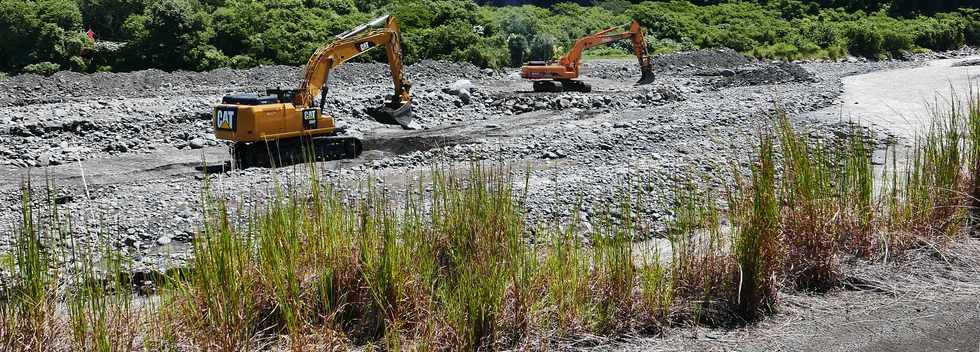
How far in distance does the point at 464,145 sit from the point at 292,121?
322cm

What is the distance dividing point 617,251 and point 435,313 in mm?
1151

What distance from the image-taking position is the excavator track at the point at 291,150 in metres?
14.3

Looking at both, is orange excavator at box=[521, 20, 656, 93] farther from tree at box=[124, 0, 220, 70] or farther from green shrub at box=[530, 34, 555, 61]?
tree at box=[124, 0, 220, 70]

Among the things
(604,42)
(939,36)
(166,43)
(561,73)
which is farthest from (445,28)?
(939,36)

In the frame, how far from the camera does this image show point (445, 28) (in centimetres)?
2959

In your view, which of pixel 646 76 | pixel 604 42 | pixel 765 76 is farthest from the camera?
pixel 765 76

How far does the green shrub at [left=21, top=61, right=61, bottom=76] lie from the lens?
75.2 feet

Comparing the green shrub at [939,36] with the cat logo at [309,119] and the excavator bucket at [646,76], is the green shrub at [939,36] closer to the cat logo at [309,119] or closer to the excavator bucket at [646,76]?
the excavator bucket at [646,76]

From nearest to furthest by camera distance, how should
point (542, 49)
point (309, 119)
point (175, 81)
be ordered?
point (309, 119) < point (175, 81) < point (542, 49)

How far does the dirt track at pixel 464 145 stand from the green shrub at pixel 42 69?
5.81 feet

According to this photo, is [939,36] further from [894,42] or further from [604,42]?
[604,42]

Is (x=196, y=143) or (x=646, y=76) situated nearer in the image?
(x=196, y=143)

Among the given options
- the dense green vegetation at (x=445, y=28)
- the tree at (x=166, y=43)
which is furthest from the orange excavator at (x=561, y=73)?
the tree at (x=166, y=43)

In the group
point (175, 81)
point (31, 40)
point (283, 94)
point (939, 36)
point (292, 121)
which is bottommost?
point (292, 121)
